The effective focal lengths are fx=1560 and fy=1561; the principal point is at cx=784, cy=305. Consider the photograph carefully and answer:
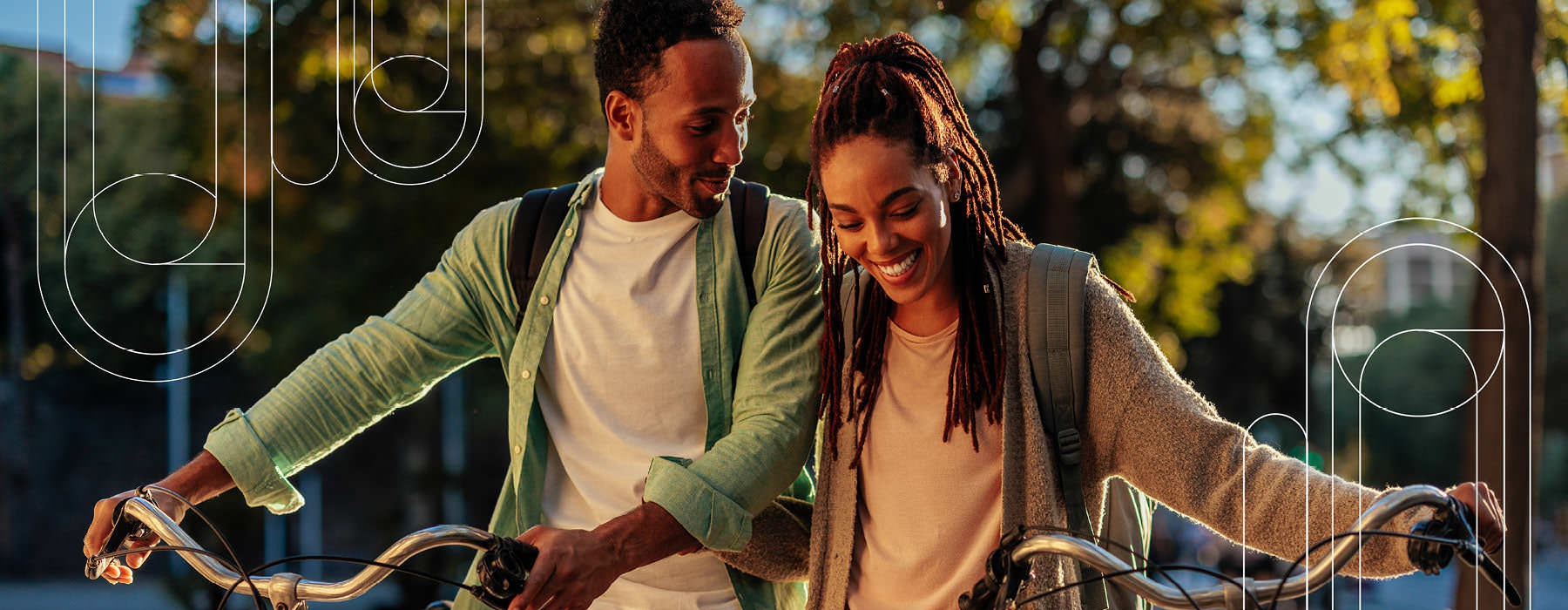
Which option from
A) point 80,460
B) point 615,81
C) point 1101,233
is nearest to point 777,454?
point 615,81

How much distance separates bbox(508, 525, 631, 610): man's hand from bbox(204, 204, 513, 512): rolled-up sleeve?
0.75m

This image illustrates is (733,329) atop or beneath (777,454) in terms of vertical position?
atop

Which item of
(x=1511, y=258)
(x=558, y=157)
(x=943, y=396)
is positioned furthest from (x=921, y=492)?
(x=558, y=157)

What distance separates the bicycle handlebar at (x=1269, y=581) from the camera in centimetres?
231

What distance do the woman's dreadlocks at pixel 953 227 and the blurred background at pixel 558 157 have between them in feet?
7.99

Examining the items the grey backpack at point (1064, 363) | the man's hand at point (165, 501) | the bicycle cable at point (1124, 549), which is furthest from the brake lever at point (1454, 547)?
the man's hand at point (165, 501)

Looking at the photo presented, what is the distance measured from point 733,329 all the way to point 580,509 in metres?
0.51

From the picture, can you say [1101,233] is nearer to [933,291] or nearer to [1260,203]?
[1260,203]

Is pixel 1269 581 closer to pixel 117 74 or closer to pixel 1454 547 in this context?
pixel 1454 547

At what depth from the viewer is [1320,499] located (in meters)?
2.64

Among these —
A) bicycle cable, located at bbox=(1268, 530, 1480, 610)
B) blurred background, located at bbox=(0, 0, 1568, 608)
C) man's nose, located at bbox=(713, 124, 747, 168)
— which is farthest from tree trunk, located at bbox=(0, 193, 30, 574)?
bicycle cable, located at bbox=(1268, 530, 1480, 610)

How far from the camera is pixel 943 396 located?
304 centimetres

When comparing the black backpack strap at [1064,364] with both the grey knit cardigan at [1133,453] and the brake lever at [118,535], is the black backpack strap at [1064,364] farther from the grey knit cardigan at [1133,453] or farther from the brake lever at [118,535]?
the brake lever at [118,535]

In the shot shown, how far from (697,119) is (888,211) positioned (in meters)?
0.56
